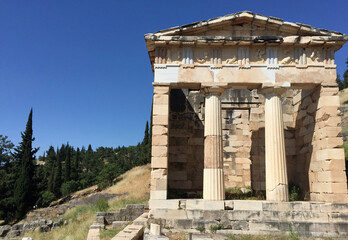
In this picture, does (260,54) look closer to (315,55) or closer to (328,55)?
(315,55)

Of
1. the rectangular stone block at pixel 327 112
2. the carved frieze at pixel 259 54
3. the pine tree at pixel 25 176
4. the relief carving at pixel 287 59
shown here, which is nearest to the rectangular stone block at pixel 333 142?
the rectangular stone block at pixel 327 112

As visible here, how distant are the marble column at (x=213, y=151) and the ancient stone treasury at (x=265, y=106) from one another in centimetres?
4

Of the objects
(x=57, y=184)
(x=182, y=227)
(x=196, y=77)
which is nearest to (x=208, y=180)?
(x=182, y=227)

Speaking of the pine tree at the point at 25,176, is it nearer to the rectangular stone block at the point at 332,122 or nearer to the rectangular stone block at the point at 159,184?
the rectangular stone block at the point at 159,184

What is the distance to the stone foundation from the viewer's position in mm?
9859

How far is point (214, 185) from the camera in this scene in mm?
10875

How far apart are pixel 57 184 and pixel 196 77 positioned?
4033cm

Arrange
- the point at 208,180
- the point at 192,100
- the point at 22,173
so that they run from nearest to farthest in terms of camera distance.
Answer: the point at 208,180 < the point at 192,100 < the point at 22,173

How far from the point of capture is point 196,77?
1184cm


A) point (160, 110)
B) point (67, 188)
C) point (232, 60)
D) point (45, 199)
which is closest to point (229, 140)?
point (232, 60)

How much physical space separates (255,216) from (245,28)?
24.9 feet

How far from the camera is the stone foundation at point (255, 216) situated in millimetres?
9859

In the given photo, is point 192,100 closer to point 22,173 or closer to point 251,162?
point 251,162

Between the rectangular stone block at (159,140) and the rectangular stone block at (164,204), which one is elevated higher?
the rectangular stone block at (159,140)
